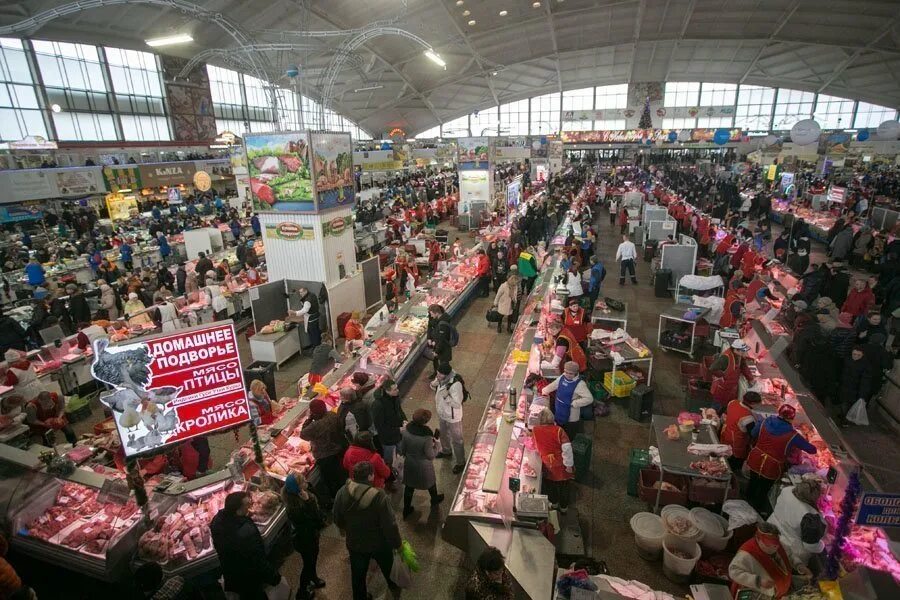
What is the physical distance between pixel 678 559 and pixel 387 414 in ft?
11.7

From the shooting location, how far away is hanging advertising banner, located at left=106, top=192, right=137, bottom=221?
20391 mm

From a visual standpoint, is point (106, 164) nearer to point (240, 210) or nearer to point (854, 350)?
point (240, 210)

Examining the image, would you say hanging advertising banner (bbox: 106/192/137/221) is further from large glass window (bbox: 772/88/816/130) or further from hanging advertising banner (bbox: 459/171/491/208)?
large glass window (bbox: 772/88/816/130)

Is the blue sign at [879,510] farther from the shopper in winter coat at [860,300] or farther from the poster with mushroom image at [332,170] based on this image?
the poster with mushroom image at [332,170]

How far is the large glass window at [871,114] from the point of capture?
4466cm

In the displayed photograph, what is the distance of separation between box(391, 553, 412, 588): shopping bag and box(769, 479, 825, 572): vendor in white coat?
3.73 m

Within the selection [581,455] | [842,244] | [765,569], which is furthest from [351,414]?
[842,244]

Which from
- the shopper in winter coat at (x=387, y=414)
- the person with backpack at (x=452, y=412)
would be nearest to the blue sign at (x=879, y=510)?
the person with backpack at (x=452, y=412)

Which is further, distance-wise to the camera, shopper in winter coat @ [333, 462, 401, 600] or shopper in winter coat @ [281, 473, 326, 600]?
shopper in winter coat @ [281, 473, 326, 600]

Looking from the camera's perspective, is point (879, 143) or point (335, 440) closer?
point (335, 440)

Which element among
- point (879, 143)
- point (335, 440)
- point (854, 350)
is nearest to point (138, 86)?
point (335, 440)

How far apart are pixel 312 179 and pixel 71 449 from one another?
21.4ft

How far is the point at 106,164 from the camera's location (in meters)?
23.2

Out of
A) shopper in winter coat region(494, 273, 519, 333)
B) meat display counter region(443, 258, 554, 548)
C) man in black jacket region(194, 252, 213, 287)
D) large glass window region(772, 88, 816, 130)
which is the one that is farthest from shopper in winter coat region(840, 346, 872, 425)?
large glass window region(772, 88, 816, 130)
